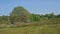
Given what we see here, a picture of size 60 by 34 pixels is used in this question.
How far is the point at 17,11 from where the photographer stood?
8.65 meters

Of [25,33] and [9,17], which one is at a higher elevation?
[9,17]

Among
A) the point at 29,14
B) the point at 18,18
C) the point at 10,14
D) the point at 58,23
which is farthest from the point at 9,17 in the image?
the point at 58,23

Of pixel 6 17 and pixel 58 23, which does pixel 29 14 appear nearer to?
pixel 6 17

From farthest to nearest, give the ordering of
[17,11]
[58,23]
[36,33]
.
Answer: [17,11]
[58,23]
[36,33]

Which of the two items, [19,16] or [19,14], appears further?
[19,14]

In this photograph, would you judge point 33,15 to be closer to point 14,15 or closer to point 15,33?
point 14,15

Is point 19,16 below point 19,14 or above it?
below

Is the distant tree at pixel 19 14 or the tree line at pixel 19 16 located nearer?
the tree line at pixel 19 16

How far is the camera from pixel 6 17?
8.09 m

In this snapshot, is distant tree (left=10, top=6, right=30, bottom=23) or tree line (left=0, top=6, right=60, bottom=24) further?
distant tree (left=10, top=6, right=30, bottom=23)

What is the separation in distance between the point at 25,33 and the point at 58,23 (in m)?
1.65

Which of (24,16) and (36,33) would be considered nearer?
(36,33)

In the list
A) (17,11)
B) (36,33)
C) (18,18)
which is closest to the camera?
(36,33)

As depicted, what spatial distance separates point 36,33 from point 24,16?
14.0 feet
